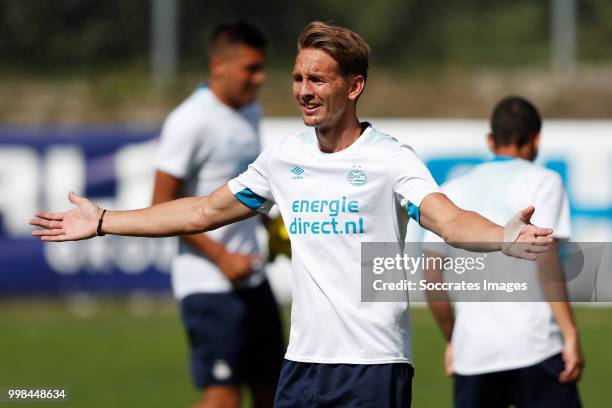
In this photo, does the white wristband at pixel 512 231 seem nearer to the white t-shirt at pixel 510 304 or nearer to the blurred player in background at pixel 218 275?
the white t-shirt at pixel 510 304

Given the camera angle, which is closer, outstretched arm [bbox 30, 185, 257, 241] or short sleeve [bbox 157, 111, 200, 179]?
outstretched arm [bbox 30, 185, 257, 241]

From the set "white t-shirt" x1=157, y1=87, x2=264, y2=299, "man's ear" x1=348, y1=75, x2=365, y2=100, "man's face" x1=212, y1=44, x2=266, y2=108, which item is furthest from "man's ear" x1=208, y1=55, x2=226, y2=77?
"man's ear" x1=348, y1=75, x2=365, y2=100

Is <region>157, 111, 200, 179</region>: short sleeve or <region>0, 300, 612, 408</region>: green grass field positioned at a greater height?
<region>157, 111, 200, 179</region>: short sleeve

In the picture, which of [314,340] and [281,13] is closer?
[314,340]

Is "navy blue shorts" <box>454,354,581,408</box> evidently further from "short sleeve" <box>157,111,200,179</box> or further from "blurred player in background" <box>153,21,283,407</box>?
"short sleeve" <box>157,111,200,179</box>

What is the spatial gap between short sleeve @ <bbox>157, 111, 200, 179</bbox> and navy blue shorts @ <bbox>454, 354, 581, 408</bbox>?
194 centimetres

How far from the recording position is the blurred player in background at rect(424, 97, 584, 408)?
5441mm

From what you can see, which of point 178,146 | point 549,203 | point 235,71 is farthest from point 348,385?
point 235,71

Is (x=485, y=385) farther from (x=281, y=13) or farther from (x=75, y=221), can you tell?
(x=281, y=13)

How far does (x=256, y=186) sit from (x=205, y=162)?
6.30 ft

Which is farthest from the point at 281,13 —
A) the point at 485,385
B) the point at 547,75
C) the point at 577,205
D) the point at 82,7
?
the point at 485,385

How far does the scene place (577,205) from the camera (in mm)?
12789

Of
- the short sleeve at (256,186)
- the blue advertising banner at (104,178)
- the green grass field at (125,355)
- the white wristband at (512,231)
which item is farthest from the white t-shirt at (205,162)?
the blue advertising banner at (104,178)

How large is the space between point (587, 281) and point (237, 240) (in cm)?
243
